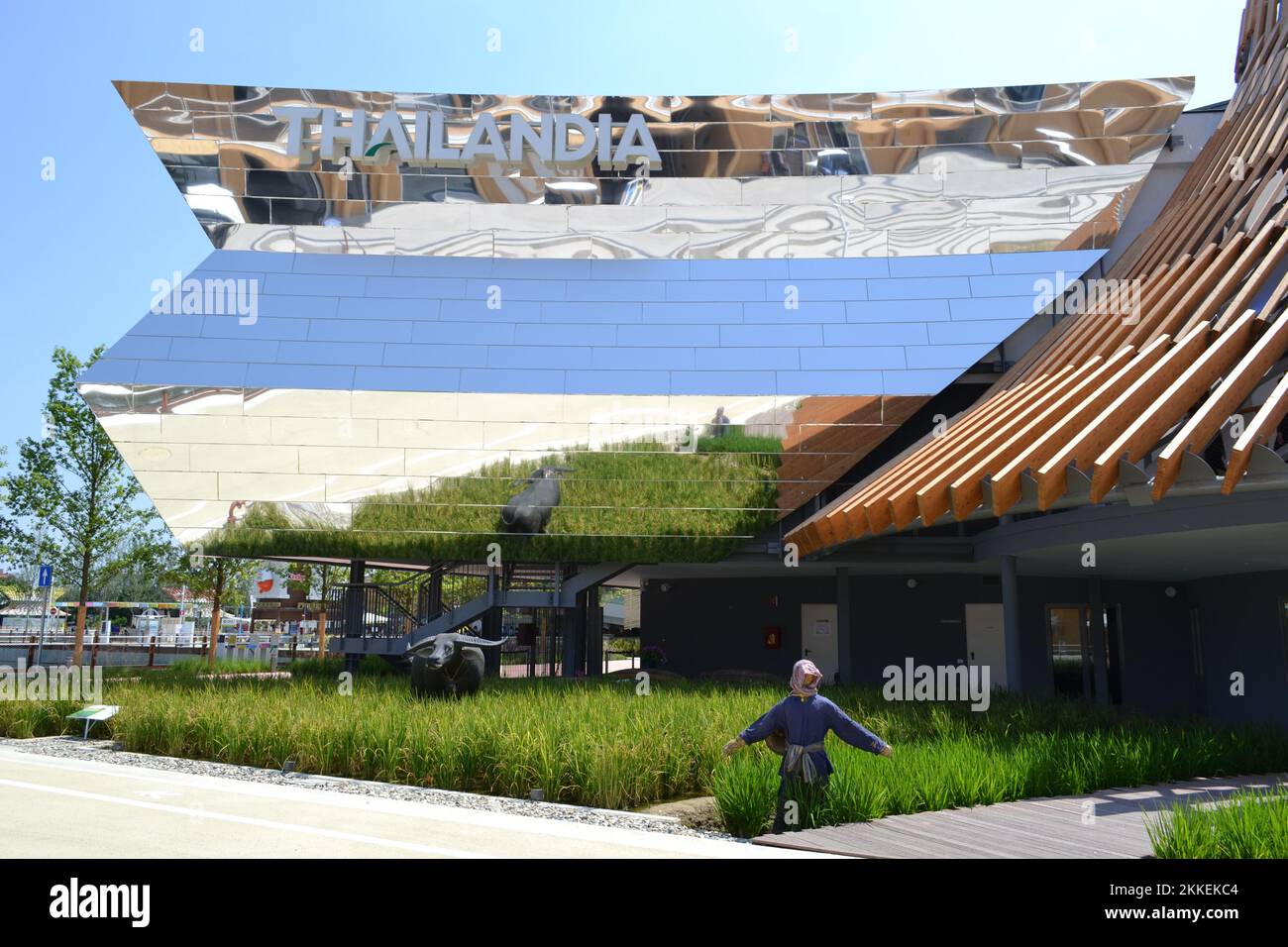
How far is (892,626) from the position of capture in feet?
71.2

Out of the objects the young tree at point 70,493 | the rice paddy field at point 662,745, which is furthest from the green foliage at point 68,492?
the rice paddy field at point 662,745

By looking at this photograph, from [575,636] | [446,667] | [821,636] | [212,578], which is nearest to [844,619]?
[821,636]

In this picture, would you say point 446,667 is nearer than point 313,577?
Yes

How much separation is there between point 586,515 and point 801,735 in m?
12.6

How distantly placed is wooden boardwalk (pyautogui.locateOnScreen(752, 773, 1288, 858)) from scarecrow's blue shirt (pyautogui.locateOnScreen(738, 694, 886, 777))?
2.02 feet

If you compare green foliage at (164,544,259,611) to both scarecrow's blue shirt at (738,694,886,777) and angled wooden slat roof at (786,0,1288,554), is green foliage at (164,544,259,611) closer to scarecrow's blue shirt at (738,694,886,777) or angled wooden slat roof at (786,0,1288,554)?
angled wooden slat roof at (786,0,1288,554)

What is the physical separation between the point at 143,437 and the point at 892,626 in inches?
643

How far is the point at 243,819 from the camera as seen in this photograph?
7.29 meters

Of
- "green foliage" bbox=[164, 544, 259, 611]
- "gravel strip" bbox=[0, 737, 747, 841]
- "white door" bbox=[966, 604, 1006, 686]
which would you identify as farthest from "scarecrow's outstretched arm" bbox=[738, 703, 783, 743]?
"green foliage" bbox=[164, 544, 259, 611]

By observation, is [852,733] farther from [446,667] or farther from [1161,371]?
[446,667]

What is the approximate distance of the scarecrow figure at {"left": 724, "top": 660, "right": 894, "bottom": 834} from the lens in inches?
283

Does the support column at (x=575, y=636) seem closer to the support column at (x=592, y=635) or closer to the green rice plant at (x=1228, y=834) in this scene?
the support column at (x=592, y=635)

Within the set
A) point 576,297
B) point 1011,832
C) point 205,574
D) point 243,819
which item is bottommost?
point 1011,832
